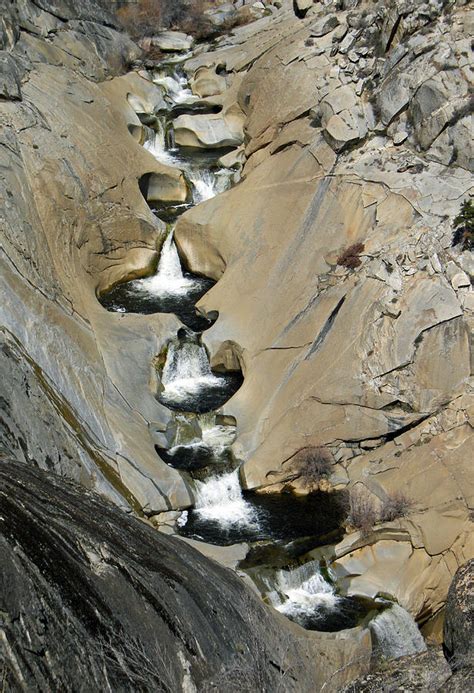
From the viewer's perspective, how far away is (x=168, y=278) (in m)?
27.8

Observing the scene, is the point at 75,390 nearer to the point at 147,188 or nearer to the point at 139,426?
the point at 139,426

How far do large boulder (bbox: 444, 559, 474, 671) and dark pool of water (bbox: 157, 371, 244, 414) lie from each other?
42.9 feet

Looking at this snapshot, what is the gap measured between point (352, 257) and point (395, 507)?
6.83m

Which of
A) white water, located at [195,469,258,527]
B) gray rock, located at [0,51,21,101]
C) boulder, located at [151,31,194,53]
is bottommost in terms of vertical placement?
white water, located at [195,469,258,527]

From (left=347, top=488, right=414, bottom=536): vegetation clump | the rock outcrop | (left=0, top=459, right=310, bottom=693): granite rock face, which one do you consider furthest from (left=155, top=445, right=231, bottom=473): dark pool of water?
(left=0, top=459, right=310, bottom=693): granite rock face

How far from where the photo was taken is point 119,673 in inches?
303

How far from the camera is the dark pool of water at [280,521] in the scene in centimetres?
1870

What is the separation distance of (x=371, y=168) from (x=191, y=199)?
845cm

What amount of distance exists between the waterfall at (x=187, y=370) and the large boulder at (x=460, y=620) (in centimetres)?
1412

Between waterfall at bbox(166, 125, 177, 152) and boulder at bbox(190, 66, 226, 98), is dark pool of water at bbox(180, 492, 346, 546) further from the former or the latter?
boulder at bbox(190, 66, 226, 98)

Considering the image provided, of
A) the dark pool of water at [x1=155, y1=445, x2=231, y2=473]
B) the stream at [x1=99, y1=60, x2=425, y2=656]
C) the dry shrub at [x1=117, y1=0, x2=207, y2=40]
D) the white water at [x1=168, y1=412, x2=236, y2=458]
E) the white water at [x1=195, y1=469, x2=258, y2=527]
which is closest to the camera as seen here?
the stream at [x1=99, y1=60, x2=425, y2=656]

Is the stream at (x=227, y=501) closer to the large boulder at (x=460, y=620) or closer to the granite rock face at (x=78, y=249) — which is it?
the granite rock face at (x=78, y=249)

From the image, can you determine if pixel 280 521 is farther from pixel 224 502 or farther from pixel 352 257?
pixel 352 257

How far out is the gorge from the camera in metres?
9.66
